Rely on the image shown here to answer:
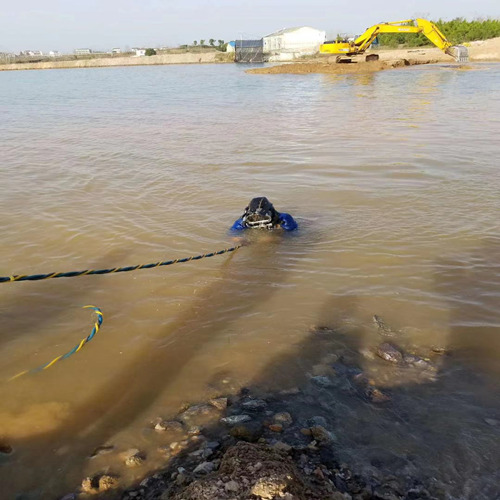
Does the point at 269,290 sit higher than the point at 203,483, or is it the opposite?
the point at 203,483

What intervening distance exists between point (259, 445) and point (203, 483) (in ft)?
1.86

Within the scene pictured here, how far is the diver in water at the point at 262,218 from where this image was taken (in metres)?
6.68

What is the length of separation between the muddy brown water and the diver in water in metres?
0.23

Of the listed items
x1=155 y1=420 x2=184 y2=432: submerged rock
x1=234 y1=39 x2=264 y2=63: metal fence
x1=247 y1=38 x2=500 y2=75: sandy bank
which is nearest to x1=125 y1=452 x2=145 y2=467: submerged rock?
x1=155 y1=420 x2=184 y2=432: submerged rock

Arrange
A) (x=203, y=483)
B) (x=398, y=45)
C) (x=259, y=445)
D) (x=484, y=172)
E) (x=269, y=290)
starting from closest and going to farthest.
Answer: (x=203, y=483) < (x=259, y=445) < (x=269, y=290) < (x=484, y=172) < (x=398, y=45)

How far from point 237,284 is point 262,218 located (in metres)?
1.42

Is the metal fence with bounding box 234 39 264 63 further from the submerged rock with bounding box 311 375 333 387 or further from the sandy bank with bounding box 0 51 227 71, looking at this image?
the submerged rock with bounding box 311 375 333 387

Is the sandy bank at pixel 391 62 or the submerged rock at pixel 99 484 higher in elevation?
the sandy bank at pixel 391 62

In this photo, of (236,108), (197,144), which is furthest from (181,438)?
(236,108)

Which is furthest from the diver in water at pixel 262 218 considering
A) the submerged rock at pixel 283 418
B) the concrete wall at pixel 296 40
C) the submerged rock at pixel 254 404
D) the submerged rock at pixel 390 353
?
the concrete wall at pixel 296 40

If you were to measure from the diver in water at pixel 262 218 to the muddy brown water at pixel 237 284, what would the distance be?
0.74 ft

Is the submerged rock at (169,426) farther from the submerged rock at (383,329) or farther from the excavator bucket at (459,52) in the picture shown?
the excavator bucket at (459,52)

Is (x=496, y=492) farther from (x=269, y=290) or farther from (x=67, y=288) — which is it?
(x=67, y=288)

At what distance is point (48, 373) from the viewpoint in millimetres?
3955
